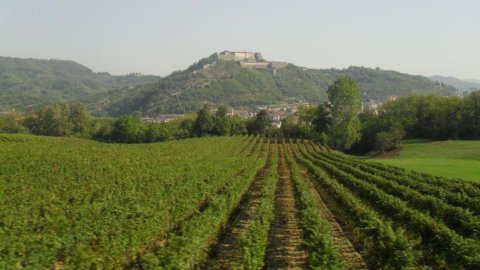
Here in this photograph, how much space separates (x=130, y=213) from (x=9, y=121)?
13644 cm

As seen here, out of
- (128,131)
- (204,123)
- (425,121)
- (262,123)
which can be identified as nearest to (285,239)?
(425,121)

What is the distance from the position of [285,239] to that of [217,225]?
315cm

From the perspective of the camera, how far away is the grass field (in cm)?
4883

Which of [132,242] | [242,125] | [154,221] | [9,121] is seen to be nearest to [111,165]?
[154,221]

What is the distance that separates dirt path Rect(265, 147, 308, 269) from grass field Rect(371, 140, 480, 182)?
23308 millimetres

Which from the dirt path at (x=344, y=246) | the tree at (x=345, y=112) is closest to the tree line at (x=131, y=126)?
the tree at (x=345, y=112)

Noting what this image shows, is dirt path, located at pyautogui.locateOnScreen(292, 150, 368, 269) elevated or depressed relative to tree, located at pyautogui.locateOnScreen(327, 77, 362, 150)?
depressed

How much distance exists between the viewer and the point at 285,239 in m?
20.1

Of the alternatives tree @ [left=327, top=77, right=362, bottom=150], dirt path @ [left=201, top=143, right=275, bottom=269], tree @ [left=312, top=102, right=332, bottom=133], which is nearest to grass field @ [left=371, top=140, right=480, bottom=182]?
tree @ [left=327, top=77, right=362, bottom=150]

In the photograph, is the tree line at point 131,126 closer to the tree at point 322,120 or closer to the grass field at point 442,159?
the tree at point 322,120

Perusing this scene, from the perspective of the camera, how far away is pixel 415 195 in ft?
89.4

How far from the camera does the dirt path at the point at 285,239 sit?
1666cm

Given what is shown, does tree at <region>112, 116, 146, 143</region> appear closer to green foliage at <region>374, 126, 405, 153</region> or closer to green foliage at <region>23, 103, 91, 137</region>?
green foliage at <region>23, 103, 91, 137</region>

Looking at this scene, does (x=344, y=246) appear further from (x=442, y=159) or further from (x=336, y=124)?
(x=336, y=124)
